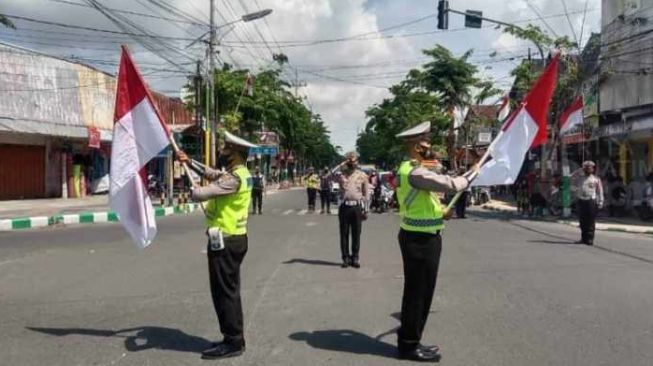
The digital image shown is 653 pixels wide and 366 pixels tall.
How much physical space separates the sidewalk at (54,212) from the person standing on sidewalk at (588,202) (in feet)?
32.2

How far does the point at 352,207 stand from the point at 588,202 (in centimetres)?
596

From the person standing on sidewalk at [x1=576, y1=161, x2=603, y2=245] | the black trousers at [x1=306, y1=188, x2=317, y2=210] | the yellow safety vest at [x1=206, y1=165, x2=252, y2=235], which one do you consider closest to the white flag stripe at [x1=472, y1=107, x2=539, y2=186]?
the yellow safety vest at [x1=206, y1=165, x2=252, y2=235]

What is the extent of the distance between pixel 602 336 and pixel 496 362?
1.42 m

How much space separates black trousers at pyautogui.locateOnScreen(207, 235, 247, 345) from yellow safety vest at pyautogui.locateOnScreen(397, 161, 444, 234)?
4.57ft

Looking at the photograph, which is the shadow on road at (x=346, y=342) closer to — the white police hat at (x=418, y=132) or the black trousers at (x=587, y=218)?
the white police hat at (x=418, y=132)

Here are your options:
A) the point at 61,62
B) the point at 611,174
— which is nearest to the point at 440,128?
the point at 611,174

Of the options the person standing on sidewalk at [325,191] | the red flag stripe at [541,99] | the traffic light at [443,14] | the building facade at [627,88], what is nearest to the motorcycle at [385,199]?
the person standing on sidewalk at [325,191]

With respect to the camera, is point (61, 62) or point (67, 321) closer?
point (67, 321)

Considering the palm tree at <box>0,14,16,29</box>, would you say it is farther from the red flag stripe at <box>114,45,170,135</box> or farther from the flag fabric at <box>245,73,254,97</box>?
the flag fabric at <box>245,73,254,97</box>

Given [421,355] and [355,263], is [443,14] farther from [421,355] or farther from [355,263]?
[421,355]

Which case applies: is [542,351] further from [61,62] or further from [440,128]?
[440,128]

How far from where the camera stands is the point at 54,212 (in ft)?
82.1

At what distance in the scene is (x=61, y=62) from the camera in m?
32.9

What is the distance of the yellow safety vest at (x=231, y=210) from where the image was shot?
5.90m
